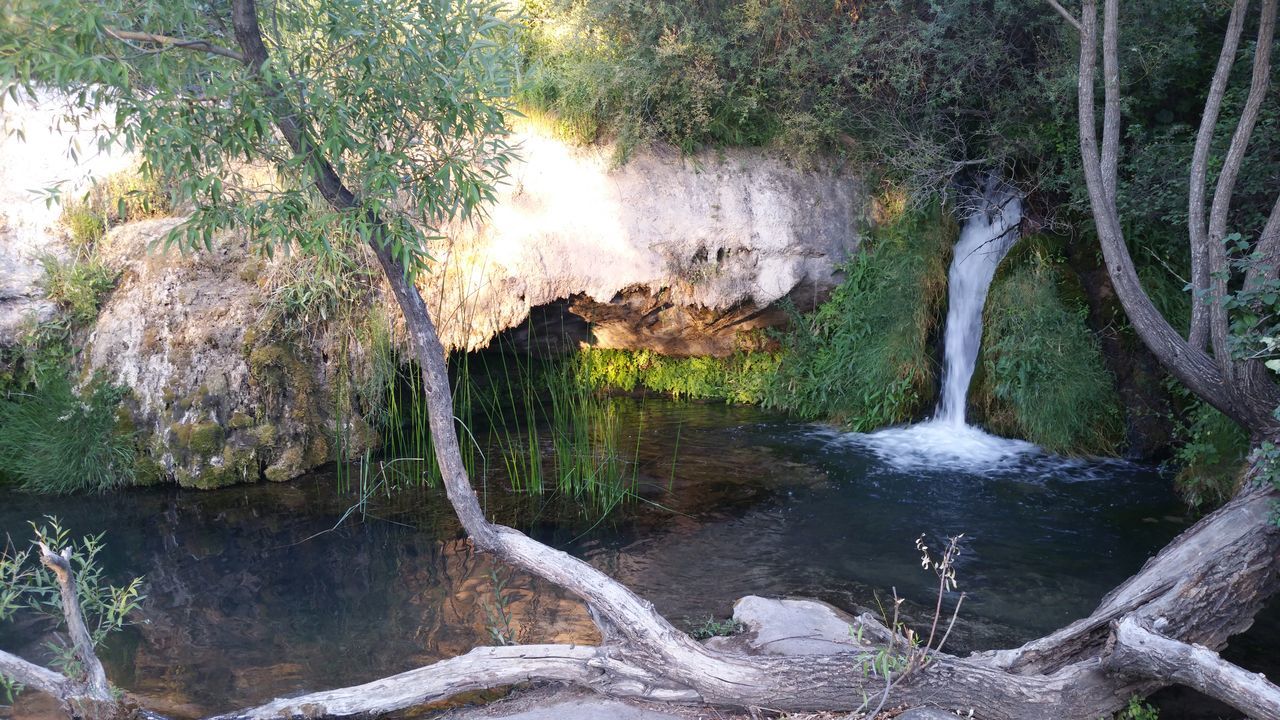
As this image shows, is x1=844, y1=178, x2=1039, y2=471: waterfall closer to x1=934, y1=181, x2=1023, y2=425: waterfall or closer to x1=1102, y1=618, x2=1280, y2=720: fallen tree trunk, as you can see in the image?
x1=934, y1=181, x2=1023, y2=425: waterfall

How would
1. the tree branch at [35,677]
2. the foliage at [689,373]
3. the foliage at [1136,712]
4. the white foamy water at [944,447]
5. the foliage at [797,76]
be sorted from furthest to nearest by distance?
the foliage at [689,373], the foliage at [797,76], the white foamy water at [944,447], the foliage at [1136,712], the tree branch at [35,677]

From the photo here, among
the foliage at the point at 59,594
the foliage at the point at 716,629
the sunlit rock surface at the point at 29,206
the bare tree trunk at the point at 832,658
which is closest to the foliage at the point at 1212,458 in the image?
the bare tree trunk at the point at 832,658

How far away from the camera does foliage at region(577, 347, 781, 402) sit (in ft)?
32.3

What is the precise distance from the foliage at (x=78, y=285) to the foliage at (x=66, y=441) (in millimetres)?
673

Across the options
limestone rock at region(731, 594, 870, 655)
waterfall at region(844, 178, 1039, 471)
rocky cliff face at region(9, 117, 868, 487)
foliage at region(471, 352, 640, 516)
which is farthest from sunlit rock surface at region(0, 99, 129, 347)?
waterfall at region(844, 178, 1039, 471)

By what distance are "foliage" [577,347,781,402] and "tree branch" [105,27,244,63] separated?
6.08 m

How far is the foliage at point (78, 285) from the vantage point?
7.66 metres

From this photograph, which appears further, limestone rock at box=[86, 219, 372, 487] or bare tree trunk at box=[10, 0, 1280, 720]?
limestone rock at box=[86, 219, 372, 487]

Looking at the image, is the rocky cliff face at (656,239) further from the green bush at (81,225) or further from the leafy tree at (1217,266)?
the leafy tree at (1217,266)

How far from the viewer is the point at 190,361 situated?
23.9 feet

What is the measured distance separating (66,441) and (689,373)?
19.6 ft

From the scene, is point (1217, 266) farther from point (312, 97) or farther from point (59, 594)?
point (59, 594)

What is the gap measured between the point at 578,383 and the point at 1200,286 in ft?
13.0

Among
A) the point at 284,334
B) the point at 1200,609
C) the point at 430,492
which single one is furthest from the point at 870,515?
the point at 284,334
